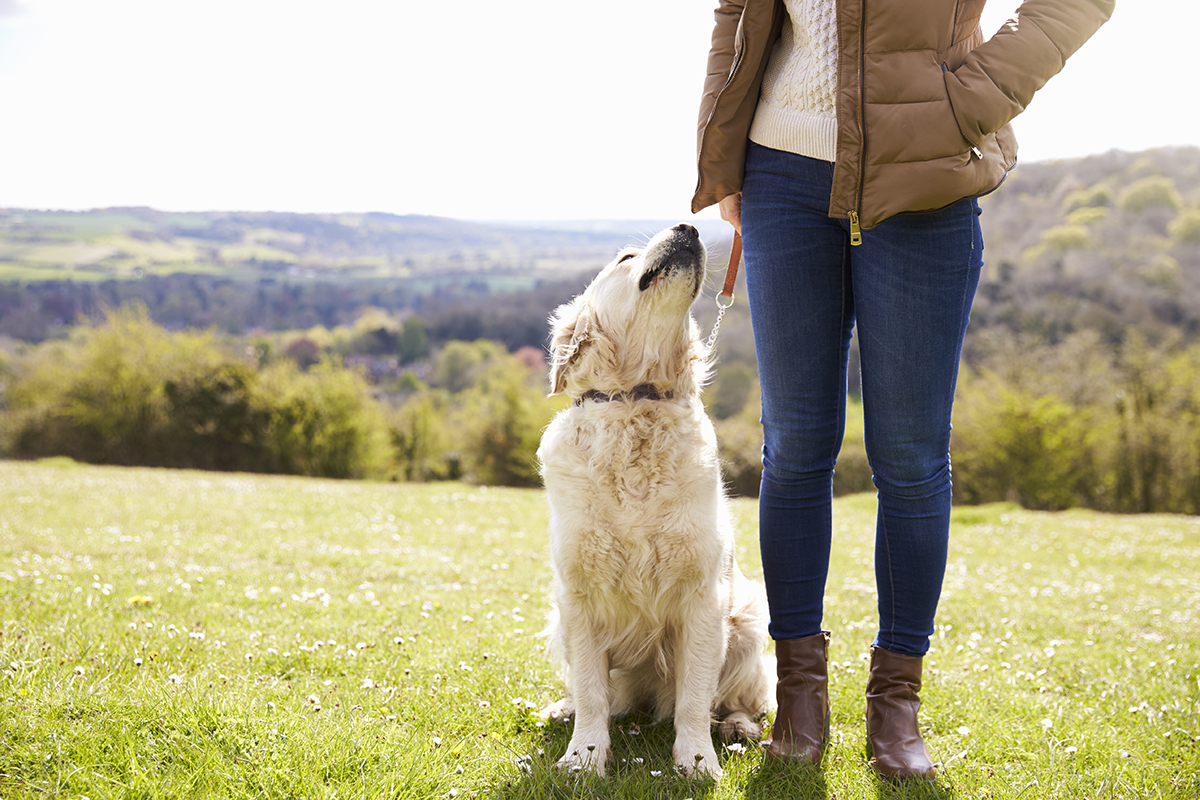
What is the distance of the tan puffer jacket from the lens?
2.16 meters

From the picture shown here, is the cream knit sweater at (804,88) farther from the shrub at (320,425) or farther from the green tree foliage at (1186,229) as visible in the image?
the green tree foliage at (1186,229)

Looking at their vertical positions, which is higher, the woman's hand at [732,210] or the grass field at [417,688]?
the woman's hand at [732,210]

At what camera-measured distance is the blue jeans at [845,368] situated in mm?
2389

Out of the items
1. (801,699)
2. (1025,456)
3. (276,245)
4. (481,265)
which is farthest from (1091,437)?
(276,245)

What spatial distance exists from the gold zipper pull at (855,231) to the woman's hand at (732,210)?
1.72 ft

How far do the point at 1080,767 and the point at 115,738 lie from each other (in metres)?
3.17

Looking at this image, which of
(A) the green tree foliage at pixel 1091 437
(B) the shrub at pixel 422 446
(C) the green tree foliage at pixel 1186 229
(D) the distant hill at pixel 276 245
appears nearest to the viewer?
(A) the green tree foliage at pixel 1091 437

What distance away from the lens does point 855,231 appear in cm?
239

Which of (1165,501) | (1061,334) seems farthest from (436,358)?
(1165,501)

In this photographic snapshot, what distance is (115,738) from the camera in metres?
2.25

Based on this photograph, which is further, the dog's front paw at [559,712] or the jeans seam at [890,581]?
the dog's front paw at [559,712]

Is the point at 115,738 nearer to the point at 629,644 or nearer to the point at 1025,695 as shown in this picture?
the point at 629,644

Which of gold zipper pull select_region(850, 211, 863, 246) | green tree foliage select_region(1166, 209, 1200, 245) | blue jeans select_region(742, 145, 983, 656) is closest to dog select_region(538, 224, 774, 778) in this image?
blue jeans select_region(742, 145, 983, 656)

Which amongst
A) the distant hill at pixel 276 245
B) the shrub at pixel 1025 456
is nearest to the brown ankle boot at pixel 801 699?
the shrub at pixel 1025 456
